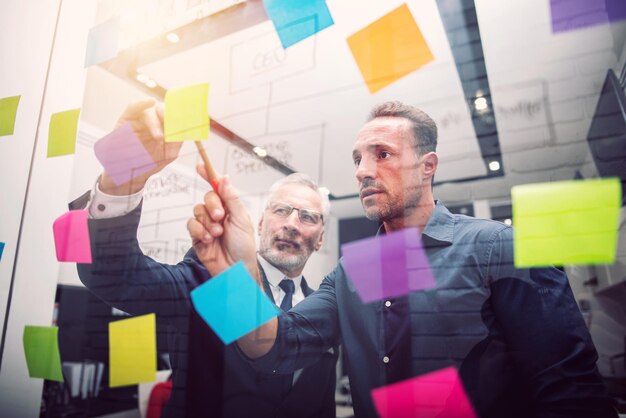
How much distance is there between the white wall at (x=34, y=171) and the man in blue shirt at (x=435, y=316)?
72 cm

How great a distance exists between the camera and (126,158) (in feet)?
3.54

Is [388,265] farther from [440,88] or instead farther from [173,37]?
[173,37]

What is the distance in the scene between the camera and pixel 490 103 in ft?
2.48

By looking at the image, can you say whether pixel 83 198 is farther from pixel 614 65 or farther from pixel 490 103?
pixel 614 65

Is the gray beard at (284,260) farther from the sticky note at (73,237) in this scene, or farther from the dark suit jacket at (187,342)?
the sticky note at (73,237)

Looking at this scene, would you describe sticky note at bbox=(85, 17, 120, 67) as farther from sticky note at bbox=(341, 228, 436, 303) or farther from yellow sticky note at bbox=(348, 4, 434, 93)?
sticky note at bbox=(341, 228, 436, 303)

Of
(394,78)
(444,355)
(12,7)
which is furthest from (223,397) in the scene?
(12,7)

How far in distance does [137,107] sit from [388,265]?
2.53 ft

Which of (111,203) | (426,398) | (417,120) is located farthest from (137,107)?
(426,398)

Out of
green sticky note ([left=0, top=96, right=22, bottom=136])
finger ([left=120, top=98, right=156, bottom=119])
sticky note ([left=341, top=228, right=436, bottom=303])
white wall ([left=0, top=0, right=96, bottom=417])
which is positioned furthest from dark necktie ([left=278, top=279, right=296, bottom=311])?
green sticky note ([left=0, top=96, right=22, bottom=136])

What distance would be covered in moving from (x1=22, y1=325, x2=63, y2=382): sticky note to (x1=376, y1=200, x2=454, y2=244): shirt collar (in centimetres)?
110

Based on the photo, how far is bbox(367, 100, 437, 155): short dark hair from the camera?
2.55 ft

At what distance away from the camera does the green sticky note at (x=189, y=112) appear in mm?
982

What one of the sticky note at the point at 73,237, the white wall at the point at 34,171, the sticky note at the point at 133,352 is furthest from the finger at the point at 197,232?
the white wall at the point at 34,171
